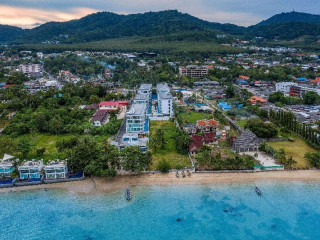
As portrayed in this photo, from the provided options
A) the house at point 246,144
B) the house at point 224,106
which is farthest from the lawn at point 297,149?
the house at point 224,106

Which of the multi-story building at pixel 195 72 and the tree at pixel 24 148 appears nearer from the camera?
the tree at pixel 24 148

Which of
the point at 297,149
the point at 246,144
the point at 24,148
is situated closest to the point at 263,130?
the point at 246,144

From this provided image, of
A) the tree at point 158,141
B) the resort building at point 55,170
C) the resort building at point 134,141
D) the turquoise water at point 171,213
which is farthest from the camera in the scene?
the tree at point 158,141

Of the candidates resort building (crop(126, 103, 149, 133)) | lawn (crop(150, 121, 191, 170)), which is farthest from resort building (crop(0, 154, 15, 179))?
resort building (crop(126, 103, 149, 133))

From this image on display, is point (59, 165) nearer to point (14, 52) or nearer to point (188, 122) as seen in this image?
point (188, 122)

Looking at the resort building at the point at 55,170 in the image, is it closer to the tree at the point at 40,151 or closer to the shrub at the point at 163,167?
the tree at the point at 40,151

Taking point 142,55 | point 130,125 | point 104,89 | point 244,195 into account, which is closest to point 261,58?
point 142,55

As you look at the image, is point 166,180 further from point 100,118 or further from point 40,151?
point 100,118
